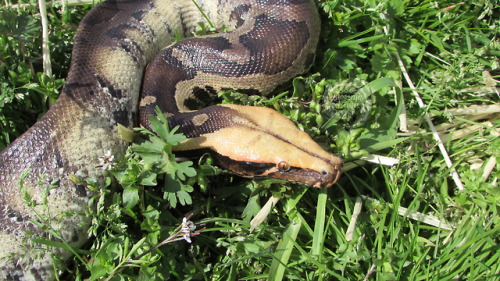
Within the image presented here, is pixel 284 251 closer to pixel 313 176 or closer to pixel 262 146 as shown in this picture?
pixel 313 176

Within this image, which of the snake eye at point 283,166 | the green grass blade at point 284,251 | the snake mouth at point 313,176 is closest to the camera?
the green grass blade at point 284,251

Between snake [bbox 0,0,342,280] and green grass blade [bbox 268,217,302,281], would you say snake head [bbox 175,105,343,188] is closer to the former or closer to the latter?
snake [bbox 0,0,342,280]

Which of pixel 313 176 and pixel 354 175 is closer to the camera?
pixel 313 176

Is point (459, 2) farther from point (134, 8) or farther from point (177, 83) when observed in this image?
point (134, 8)

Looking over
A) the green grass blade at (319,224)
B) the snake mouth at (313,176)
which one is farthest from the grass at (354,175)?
the snake mouth at (313,176)

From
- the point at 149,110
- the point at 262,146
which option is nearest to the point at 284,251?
the point at 262,146

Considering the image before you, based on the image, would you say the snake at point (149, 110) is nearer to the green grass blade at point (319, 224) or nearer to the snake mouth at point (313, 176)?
the snake mouth at point (313, 176)

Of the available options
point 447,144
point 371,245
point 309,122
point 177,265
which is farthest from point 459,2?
point 177,265
